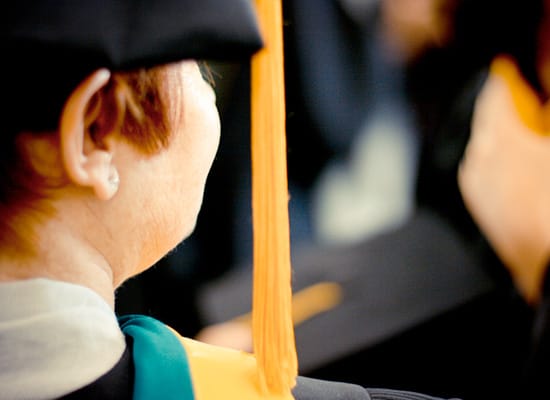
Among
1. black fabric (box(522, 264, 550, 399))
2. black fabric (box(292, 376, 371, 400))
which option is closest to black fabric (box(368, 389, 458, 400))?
black fabric (box(292, 376, 371, 400))

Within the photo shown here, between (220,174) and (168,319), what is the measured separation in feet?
0.77

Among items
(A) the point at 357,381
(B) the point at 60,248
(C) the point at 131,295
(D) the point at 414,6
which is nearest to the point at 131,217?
(B) the point at 60,248

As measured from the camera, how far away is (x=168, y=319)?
3.50ft

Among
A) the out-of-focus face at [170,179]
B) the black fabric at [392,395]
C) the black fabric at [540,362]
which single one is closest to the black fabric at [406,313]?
the black fabric at [540,362]

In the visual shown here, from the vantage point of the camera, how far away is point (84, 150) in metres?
0.49

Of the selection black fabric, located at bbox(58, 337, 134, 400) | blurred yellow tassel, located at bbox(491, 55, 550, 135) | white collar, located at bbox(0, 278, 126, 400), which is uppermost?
blurred yellow tassel, located at bbox(491, 55, 550, 135)

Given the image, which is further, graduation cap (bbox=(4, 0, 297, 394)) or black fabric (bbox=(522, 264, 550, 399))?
black fabric (bbox=(522, 264, 550, 399))

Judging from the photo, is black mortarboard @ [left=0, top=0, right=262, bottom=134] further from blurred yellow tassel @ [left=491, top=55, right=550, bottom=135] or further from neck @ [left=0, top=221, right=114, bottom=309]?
blurred yellow tassel @ [left=491, top=55, right=550, bottom=135]

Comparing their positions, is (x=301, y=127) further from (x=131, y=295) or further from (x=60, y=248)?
(x=60, y=248)

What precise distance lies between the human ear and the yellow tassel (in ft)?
0.29

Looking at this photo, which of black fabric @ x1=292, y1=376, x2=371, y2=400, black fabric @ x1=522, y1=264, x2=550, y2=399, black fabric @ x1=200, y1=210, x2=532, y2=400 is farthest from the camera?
black fabric @ x1=200, y1=210, x2=532, y2=400

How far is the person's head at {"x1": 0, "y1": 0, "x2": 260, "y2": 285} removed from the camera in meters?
0.45

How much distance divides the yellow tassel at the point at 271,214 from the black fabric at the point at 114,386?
0.27ft

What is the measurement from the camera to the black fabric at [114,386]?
497 millimetres
